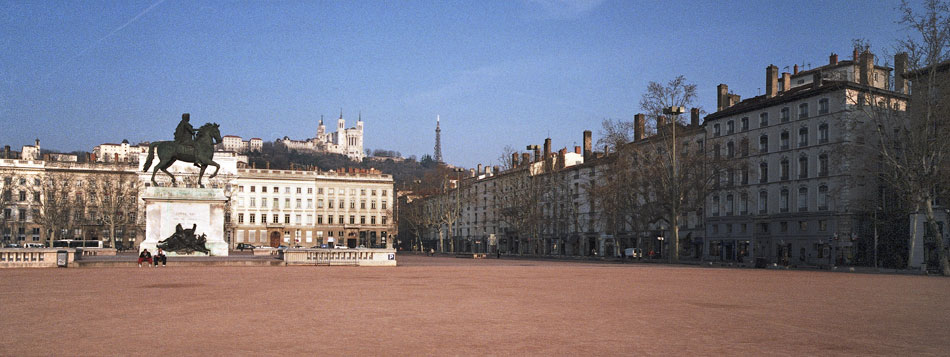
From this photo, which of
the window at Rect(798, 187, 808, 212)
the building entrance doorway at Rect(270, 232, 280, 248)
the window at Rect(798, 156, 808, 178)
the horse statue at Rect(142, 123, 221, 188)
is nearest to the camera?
the horse statue at Rect(142, 123, 221, 188)

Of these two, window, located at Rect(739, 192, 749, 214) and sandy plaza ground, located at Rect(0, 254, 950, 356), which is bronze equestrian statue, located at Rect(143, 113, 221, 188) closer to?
sandy plaza ground, located at Rect(0, 254, 950, 356)

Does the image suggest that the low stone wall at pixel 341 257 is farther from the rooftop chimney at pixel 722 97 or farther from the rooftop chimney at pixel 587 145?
the rooftop chimney at pixel 587 145

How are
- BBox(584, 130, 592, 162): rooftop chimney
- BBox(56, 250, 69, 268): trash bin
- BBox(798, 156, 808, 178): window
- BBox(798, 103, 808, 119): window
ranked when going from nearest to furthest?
BBox(56, 250, 69, 268): trash bin → BBox(798, 156, 808, 178): window → BBox(798, 103, 808, 119): window → BBox(584, 130, 592, 162): rooftop chimney

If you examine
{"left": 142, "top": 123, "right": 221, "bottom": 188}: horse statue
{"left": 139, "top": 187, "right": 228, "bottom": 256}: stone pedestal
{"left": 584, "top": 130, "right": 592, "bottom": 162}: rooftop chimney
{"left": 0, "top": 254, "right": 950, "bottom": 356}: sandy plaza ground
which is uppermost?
{"left": 584, "top": 130, "right": 592, "bottom": 162}: rooftop chimney

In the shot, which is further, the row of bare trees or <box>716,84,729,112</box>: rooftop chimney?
the row of bare trees

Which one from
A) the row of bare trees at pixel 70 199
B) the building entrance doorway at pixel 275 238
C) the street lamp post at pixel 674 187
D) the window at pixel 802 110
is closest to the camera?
the street lamp post at pixel 674 187

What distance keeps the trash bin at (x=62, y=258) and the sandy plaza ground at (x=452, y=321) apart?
13.4m

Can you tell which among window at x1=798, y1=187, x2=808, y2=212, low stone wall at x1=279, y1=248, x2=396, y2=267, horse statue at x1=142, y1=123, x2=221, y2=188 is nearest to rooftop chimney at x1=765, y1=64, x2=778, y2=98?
window at x1=798, y1=187, x2=808, y2=212

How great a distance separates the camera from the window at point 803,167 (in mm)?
70875

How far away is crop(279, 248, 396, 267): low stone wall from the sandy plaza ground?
54.8ft

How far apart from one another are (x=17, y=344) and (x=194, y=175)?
9559cm

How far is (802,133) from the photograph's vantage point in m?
71.5

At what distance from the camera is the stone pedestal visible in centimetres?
3888

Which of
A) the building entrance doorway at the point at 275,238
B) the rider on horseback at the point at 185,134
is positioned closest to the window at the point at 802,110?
the rider on horseback at the point at 185,134
